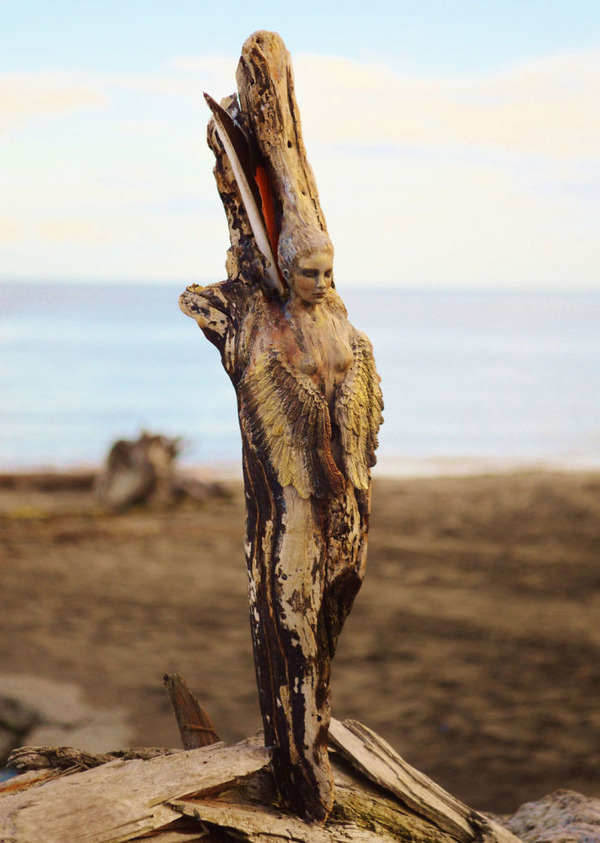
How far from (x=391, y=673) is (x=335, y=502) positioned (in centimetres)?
374

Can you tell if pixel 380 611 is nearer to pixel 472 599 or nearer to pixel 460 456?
pixel 472 599

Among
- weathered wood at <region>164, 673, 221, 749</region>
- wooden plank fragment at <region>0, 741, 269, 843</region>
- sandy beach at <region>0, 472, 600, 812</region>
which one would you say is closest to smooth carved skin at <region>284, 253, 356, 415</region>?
wooden plank fragment at <region>0, 741, 269, 843</region>

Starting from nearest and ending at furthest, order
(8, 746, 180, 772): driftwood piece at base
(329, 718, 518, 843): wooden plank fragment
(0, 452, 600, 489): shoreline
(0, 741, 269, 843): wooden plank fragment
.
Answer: (0, 741, 269, 843): wooden plank fragment, (329, 718, 518, 843): wooden plank fragment, (8, 746, 180, 772): driftwood piece at base, (0, 452, 600, 489): shoreline

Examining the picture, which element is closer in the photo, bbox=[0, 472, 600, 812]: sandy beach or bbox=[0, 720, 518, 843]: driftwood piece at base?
bbox=[0, 720, 518, 843]: driftwood piece at base

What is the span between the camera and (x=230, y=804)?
2.70 metres

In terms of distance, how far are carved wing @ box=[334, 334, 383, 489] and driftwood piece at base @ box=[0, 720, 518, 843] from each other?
0.93m

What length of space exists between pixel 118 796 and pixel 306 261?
163 centimetres

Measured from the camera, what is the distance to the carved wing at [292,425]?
257 cm

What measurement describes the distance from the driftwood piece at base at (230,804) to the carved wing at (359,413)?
93 cm

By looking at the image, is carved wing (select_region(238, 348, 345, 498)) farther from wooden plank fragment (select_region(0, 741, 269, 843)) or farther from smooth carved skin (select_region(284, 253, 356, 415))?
wooden plank fragment (select_region(0, 741, 269, 843))

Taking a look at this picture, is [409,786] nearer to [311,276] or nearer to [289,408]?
[289,408]

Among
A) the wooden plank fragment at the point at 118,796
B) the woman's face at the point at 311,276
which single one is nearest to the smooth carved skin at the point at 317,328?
the woman's face at the point at 311,276

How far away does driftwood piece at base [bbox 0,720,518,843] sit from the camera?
2.53 metres

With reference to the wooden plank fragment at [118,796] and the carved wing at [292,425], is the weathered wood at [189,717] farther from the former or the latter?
the carved wing at [292,425]
